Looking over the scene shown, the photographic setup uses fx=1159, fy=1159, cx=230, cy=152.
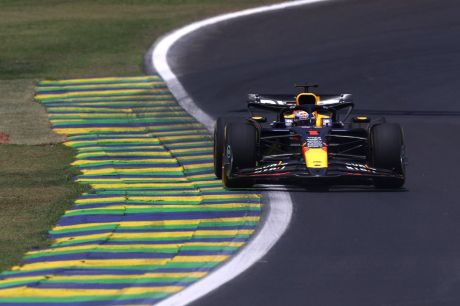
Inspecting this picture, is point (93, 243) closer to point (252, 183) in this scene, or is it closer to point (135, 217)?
point (135, 217)

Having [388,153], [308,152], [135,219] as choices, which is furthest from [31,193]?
[388,153]

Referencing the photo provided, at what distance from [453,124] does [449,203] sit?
6651 mm

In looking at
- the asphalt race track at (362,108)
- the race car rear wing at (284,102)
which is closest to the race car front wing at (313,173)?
the asphalt race track at (362,108)

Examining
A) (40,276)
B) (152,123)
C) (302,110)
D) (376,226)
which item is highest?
(152,123)

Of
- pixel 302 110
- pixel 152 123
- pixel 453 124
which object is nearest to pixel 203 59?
pixel 152 123

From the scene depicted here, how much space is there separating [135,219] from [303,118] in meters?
3.83

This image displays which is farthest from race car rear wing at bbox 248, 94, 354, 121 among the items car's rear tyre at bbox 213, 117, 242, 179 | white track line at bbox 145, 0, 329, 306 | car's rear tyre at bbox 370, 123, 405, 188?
white track line at bbox 145, 0, 329, 306

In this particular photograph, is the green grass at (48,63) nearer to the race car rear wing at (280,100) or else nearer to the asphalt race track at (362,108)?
the asphalt race track at (362,108)

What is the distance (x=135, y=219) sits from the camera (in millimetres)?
12164

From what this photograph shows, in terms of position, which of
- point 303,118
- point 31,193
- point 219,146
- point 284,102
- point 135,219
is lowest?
point 135,219

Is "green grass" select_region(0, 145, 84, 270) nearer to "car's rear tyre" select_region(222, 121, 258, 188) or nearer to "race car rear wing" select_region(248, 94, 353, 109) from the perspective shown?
"car's rear tyre" select_region(222, 121, 258, 188)

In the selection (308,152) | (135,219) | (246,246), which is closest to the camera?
(246,246)

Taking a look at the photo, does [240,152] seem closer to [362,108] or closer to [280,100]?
[280,100]

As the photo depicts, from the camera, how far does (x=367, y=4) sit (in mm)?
33219
